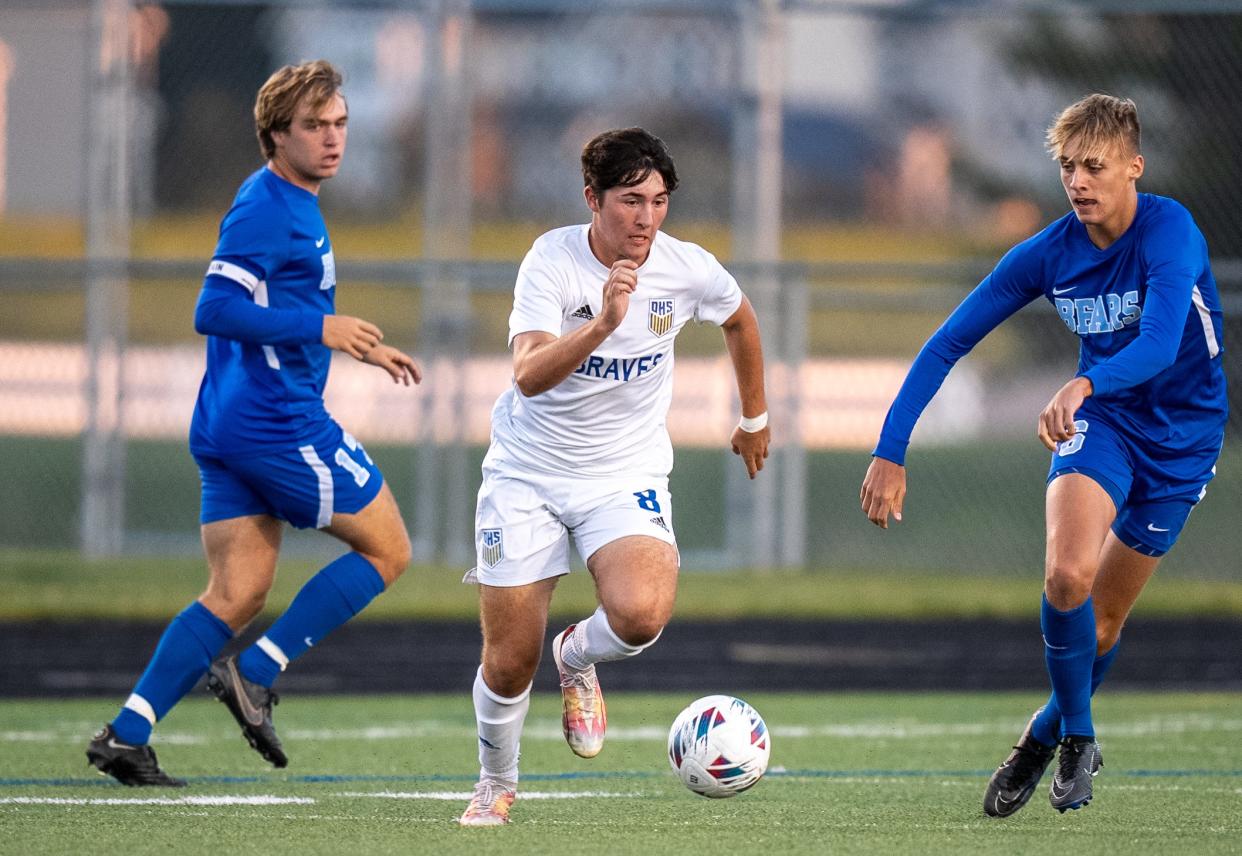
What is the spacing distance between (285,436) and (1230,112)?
10.3 m

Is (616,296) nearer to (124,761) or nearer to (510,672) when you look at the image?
(510,672)

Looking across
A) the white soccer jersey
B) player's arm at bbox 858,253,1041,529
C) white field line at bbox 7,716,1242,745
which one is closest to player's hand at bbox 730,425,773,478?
the white soccer jersey

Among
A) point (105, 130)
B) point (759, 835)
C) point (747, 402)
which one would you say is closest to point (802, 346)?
point (105, 130)

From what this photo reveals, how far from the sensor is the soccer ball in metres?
5.64

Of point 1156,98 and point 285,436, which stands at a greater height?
point 1156,98

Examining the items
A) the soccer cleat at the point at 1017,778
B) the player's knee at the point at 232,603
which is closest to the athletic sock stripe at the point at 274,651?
the player's knee at the point at 232,603

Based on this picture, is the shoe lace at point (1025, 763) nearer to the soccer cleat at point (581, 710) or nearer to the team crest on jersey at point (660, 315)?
the soccer cleat at point (581, 710)

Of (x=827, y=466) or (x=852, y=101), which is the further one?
(x=852, y=101)

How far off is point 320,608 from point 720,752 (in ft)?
5.38

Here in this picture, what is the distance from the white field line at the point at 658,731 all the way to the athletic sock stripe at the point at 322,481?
5.67ft

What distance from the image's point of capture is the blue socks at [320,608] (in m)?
6.53

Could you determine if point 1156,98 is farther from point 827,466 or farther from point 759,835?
A: point 759,835

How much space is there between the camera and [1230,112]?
585 inches

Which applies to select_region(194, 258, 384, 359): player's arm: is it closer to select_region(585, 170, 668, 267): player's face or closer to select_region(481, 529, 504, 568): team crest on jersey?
select_region(481, 529, 504, 568): team crest on jersey
